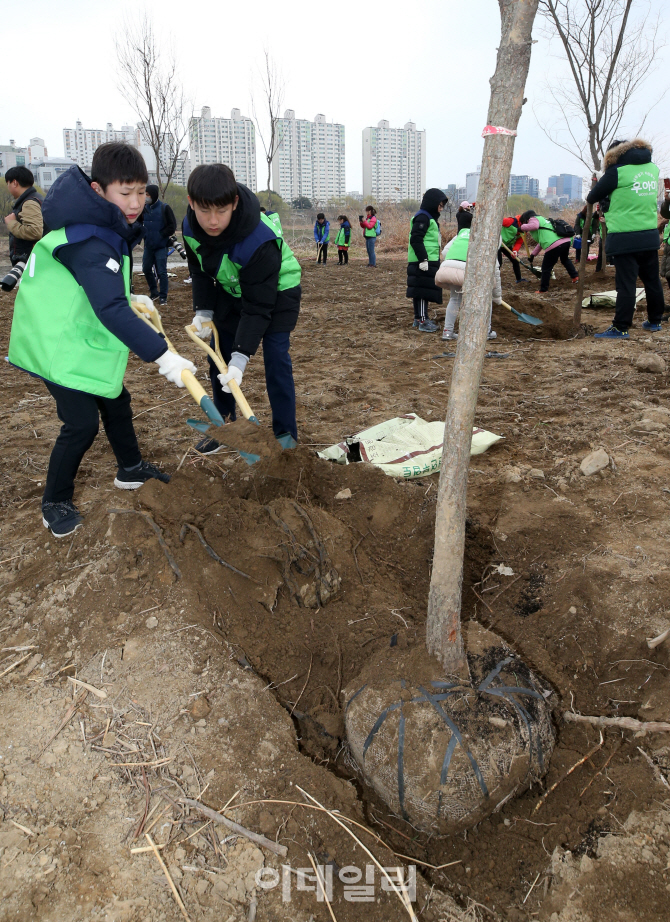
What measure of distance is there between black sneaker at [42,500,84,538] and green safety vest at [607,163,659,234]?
219 inches

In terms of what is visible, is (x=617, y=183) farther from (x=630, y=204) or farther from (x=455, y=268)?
(x=455, y=268)

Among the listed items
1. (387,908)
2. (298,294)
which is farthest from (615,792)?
(298,294)

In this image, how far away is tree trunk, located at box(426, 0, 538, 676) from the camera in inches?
53.6

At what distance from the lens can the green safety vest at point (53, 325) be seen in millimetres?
2367

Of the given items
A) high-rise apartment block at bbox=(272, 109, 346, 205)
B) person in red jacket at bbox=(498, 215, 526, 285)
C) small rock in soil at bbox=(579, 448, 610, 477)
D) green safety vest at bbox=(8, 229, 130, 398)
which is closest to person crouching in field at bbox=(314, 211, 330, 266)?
person in red jacket at bbox=(498, 215, 526, 285)

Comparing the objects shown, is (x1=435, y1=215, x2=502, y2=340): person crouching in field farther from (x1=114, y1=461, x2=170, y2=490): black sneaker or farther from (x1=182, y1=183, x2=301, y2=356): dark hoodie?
(x1=114, y1=461, x2=170, y2=490): black sneaker

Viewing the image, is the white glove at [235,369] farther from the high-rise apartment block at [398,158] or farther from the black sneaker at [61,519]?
the high-rise apartment block at [398,158]

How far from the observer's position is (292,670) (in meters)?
2.09

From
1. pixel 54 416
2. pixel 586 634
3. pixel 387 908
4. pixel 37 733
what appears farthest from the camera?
pixel 54 416

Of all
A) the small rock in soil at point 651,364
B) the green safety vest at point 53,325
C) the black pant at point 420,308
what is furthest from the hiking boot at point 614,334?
the green safety vest at point 53,325

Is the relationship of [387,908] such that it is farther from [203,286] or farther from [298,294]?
[203,286]

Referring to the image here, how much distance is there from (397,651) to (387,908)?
0.69 m

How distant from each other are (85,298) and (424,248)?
494cm

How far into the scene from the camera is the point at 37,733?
1.80 metres
